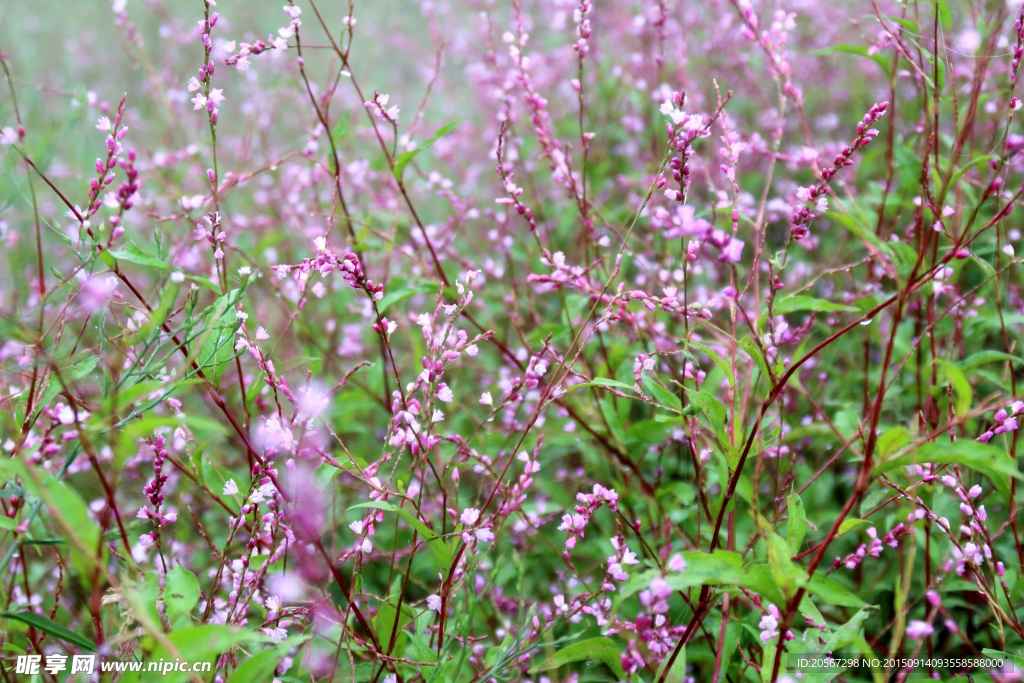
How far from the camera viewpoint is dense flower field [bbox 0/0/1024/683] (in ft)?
3.50

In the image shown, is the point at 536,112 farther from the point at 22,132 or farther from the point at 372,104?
the point at 22,132

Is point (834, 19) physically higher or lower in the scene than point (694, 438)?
higher

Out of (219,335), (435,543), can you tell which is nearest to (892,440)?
(435,543)

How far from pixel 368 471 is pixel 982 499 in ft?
5.55

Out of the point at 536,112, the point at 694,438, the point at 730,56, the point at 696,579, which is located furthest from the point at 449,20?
the point at 696,579

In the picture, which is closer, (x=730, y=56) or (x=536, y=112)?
(x=536, y=112)

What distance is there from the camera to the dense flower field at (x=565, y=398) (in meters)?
1.07

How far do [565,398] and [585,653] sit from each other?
795mm

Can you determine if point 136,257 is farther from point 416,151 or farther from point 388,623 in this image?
point 388,623

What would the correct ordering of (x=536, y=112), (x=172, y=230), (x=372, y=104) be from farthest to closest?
(x=172, y=230), (x=536, y=112), (x=372, y=104)

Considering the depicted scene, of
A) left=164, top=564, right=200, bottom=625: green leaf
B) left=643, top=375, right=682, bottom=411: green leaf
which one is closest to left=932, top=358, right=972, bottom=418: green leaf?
left=643, top=375, right=682, bottom=411: green leaf

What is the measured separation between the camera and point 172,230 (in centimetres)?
295

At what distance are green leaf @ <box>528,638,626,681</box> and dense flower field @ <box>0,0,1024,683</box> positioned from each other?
0.01 m

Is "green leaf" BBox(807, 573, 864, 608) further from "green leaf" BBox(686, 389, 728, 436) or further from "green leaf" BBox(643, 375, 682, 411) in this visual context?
"green leaf" BBox(643, 375, 682, 411)
